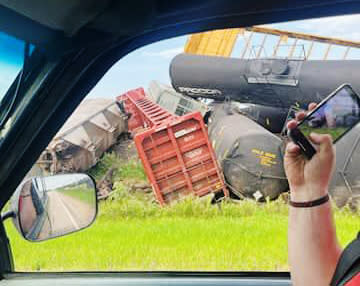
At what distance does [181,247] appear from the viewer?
2205 mm

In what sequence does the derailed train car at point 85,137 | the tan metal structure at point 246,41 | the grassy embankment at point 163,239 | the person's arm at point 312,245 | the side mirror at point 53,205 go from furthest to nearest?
the grassy embankment at point 163,239 < the derailed train car at point 85,137 < the tan metal structure at point 246,41 < the side mirror at point 53,205 < the person's arm at point 312,245

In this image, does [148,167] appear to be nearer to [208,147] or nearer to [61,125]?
[208,147]

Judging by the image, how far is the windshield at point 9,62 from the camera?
175 centimetres

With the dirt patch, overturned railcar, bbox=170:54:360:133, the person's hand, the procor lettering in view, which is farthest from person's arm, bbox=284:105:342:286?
the dirt patch

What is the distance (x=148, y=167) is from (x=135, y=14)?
2.51ft

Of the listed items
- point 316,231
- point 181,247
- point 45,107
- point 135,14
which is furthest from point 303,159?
point 181,247

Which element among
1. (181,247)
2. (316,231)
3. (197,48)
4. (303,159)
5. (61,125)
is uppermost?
(197,48)

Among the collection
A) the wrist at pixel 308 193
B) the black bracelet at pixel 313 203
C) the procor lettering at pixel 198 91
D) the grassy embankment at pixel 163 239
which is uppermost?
the procor lettering at pixel 198 91

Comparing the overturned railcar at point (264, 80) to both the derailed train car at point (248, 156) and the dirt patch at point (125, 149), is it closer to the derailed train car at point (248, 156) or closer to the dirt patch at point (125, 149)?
the derailed train car at point (248, 156)

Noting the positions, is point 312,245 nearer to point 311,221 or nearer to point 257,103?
point 311,221

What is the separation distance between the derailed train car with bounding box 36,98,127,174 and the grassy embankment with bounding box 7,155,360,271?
0.07m

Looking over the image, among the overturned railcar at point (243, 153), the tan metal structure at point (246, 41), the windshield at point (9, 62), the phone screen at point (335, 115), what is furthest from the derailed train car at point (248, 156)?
the windshield at point (9, 62)

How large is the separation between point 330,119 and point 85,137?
3.70 feet

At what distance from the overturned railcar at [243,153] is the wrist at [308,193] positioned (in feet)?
2.23
